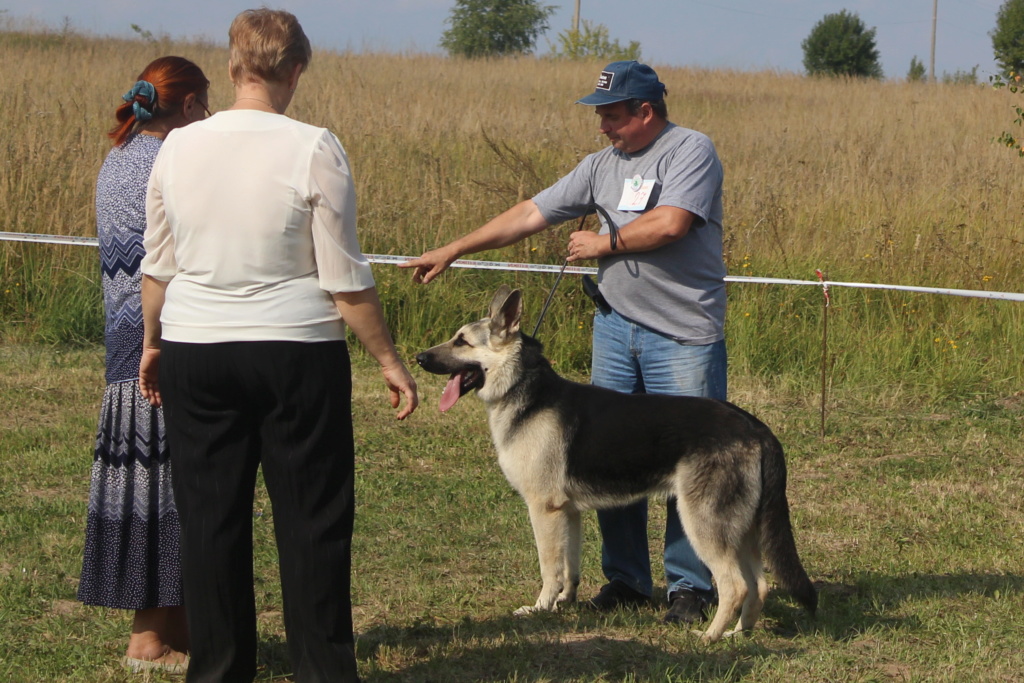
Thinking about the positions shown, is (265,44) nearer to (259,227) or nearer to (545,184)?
(259,227)

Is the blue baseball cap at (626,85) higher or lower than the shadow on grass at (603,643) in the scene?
higher

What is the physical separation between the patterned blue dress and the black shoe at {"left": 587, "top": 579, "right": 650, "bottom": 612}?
1.72 metres

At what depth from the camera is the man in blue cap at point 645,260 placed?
396 cm

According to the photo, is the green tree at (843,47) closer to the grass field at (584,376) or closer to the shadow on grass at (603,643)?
the grass field at (584,376)

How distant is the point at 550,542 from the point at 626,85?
1784 millimetres

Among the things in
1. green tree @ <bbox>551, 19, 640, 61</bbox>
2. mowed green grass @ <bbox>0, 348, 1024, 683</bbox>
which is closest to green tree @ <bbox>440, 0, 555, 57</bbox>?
green tree @ <bbox>551, 19, 640, 61</bbox>

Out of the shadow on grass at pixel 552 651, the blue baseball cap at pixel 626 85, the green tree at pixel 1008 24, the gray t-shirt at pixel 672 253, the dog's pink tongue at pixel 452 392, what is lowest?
the shadow on grass at pixel 552 651

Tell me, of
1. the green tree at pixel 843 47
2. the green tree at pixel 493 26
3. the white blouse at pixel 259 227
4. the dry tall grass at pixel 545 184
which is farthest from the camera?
the green tree at pixel 843 47

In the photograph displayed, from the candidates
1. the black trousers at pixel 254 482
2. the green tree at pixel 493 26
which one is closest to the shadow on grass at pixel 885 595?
the black trousers at pixel 254 482

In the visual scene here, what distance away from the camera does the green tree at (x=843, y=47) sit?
43812 mm

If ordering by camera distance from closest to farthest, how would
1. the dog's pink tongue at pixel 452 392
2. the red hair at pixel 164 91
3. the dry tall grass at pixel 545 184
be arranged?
the red hair at pixel 164 91, the dog's pink tongue at pixel 452 392, the dry tall grass at pixel 545 184

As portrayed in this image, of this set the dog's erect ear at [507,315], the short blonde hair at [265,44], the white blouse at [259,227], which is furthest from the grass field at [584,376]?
the short blonde hair at [265,44]

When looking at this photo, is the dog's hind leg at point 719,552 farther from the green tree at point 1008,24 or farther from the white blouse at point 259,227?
the green tree at point 1008,24

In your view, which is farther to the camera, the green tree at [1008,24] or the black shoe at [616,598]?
the green tree at [1008,24]
